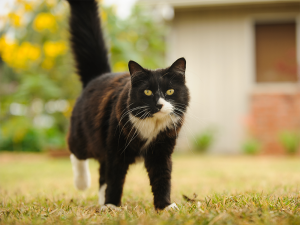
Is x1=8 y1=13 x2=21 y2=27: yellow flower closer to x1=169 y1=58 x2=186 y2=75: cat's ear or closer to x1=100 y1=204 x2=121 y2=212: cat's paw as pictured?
x1=169 y1=58 x2=186 y2=75: cat's ear

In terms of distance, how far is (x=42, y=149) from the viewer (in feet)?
28.5

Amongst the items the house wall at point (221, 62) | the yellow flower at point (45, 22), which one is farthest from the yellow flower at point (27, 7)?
the house wall at point (221, 62)

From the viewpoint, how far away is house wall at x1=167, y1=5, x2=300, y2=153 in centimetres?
823

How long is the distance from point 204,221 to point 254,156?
621 cm

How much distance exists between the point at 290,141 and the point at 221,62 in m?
2.65

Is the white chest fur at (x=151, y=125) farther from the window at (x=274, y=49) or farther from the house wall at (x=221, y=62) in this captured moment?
the window at (x=274, y=49)

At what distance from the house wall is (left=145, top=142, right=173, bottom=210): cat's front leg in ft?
19.4

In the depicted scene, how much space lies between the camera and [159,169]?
2281mm

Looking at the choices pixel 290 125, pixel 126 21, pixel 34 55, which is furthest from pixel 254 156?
pixel 34 55

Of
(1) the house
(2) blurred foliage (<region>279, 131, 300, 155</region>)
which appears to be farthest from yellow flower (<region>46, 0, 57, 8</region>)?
(2) blurred foliage (<region>279, 131, 300, 155</region>)

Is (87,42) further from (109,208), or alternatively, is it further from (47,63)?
(47,63)

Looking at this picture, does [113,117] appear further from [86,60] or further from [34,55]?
[34,55]

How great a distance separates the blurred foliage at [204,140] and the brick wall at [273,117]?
3.22ft

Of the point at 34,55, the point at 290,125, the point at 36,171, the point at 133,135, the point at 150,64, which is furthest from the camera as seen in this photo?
the point at 290,125
